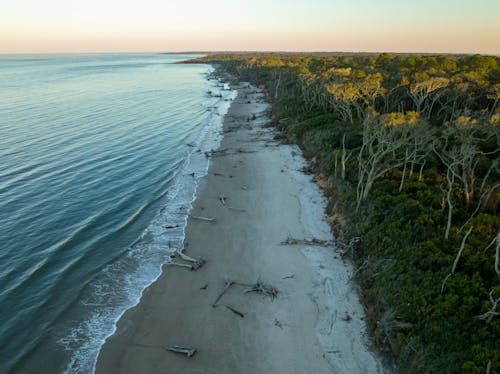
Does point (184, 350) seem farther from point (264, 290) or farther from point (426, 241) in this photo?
point (426, 241)

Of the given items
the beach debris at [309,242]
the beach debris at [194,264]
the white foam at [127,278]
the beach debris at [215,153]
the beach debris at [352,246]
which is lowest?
the white foam at [127,278]

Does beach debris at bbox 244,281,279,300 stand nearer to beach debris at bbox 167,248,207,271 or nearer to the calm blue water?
beach debris at bbox 167,248,207,271

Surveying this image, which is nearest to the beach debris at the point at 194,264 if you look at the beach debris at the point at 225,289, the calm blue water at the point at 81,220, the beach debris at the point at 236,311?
the calm blue water at the point at 81,220

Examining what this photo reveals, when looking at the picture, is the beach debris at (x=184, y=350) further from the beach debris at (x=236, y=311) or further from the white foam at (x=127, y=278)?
the white foam at (x=127, y=278)

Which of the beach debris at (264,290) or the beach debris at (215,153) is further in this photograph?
the beach debris at (215,153)

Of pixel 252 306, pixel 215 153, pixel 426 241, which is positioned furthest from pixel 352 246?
pixel 215 153

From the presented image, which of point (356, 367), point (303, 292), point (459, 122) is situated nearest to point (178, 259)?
point (303, 292)
